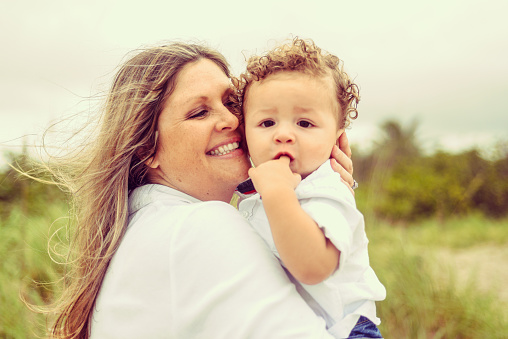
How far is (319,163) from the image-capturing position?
6.92 ft

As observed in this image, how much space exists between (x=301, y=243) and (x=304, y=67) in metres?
0.86

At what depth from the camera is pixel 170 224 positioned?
178 centimetres

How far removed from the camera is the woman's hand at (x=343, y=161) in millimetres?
2191

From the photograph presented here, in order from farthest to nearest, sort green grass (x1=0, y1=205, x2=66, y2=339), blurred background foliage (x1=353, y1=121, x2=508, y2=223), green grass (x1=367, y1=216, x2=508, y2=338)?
blurred background foliage (x1=353, y1=121, x2=508, y2=223) → green grass (x1=367, y1=216, x2=508, y2=338) → green grass (x1=0, y1=205, x2=66, y2=339)

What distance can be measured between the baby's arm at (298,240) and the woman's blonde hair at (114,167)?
2.57 ft

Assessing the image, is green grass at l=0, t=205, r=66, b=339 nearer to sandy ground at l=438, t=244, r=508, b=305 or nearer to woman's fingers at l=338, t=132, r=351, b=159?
woman's fingers at l=338, t=132, r=351, b=159

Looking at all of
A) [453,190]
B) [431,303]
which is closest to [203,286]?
[431,303]

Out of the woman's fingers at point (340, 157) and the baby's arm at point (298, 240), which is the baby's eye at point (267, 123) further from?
the baby's arm at point (298, 240)

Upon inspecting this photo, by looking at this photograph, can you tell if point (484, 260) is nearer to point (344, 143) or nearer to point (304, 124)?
point (344, 143)

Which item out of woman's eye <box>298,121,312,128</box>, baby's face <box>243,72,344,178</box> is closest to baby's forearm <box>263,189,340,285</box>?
baby's face <box>243,72,344,178</box>

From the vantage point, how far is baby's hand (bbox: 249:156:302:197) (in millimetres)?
1750

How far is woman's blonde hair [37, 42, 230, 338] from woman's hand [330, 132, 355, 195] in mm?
862

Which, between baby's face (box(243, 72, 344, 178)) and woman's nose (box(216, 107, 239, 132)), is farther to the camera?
woman's nose (box(216, 107, 239, 132))

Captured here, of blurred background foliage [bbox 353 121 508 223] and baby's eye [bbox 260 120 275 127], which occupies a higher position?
baby's eye [bbox 260 120 275 127]
